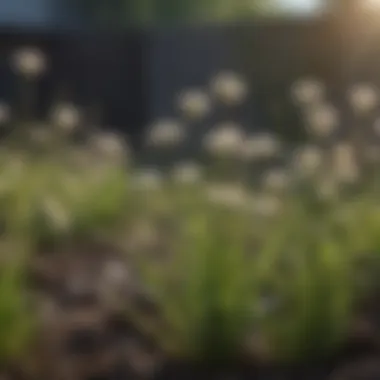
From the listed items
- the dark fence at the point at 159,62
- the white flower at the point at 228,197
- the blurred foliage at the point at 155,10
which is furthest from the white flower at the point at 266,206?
the blurred foliage at the point at 155,10

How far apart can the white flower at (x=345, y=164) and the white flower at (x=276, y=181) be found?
0.24 feet

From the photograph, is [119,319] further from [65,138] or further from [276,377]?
[65,138]

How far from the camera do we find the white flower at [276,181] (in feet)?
4.02

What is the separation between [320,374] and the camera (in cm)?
101

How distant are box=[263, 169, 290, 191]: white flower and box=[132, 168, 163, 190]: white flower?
213 mm

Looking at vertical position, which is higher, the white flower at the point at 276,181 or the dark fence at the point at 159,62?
the dark fence at the point at 159,62

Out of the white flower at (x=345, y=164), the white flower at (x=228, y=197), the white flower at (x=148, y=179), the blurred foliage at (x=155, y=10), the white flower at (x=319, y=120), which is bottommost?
the white flower at (x=148, y=179)

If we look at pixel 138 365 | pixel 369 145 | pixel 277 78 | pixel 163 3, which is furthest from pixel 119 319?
pixel 163 3

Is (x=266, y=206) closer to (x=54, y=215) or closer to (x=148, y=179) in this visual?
(x=54, y=215)

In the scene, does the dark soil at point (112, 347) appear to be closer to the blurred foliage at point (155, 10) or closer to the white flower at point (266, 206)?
the white flower at point (266, 206)

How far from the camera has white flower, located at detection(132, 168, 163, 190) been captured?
57.3 inches

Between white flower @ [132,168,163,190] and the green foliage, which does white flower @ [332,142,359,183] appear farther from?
the green foliage

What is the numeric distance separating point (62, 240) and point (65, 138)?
351 mm

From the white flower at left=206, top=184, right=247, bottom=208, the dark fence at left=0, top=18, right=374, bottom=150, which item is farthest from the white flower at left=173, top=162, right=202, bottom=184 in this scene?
the dark fence at left=0, top=18, right=374, bottom=150
